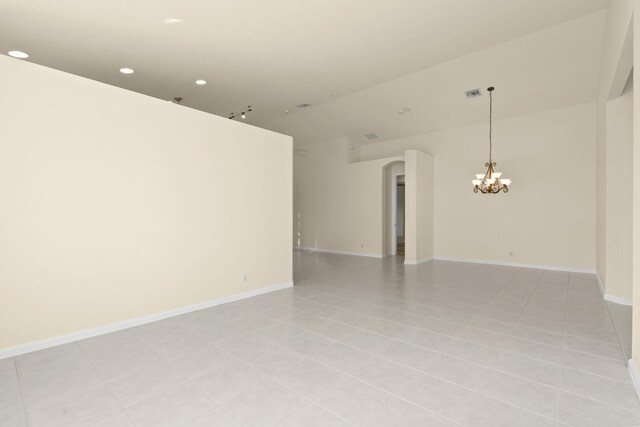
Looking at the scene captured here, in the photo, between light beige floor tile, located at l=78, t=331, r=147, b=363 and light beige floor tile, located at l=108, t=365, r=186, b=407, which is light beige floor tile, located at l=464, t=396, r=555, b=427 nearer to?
light beige floor tile, located at l=108, t=365, r=186, b=407

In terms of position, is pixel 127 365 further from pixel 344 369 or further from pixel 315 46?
pixel 315 46

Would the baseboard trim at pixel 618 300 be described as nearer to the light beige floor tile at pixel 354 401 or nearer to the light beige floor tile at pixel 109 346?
the light beige floor tile at pixel 354 401

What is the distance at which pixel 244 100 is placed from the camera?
6.98m

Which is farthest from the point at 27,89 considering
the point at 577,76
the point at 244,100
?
the point at 577,76

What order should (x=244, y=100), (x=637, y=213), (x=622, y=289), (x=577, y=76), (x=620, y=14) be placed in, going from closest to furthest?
(x=637, y=213) → (x=620, y=14) → (x=622, y=289) → (x=577, y=76) → (x=244, y=100)

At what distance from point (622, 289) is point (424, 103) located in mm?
5020

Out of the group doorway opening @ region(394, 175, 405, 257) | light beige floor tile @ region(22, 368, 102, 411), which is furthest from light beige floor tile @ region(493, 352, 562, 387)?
doorway opening @ region(394, 175, 405, 257)

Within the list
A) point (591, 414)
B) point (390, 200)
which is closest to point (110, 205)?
point (591, 414)

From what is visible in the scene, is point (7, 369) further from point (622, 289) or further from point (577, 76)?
point (577, 76)

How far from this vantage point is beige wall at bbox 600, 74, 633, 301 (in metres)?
4.27

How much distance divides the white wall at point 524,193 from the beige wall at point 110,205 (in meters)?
5.70

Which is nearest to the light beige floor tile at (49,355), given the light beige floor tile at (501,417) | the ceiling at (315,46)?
the light beige floor tile at (501,417)

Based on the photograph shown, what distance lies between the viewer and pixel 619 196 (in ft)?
14.5

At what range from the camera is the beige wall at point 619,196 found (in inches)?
168
